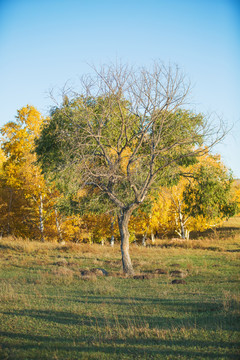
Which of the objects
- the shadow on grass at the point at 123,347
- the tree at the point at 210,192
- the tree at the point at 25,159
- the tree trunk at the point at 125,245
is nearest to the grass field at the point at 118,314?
the shadow on grass at the point at 123,347

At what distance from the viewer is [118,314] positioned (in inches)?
295

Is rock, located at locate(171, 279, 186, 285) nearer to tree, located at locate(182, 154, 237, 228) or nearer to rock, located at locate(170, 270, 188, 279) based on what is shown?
rock, located at locate(170, 270, 188, 279)

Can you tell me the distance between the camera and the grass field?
5340mm

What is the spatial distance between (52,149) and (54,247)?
967 cm

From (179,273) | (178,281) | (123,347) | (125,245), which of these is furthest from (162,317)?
(125,245)

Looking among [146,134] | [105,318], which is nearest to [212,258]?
[146,134]

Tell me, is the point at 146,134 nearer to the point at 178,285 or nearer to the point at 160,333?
the point at 178,285

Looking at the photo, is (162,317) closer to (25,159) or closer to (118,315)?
(118,315)

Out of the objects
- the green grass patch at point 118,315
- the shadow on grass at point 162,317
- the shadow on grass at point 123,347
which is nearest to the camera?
the shadow on grass at point 123,347

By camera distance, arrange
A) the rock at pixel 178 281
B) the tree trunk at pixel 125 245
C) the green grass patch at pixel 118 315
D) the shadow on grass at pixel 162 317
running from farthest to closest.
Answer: the tree trunk at pixel 125 245
the rock at pixel 178 281
the shadow on grass at pixel 162 317
the green grass patch at pixel 118 315

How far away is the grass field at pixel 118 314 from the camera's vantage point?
5340 mm

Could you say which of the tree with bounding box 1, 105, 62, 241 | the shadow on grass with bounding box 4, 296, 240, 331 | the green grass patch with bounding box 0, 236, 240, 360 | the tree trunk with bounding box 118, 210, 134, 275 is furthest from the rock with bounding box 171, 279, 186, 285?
the tree with bounding box 1, 105, 62, 241

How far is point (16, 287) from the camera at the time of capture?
10.9 metres

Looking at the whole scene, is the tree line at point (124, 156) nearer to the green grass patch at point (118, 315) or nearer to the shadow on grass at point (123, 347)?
the green grass patch at point (118, 315)
